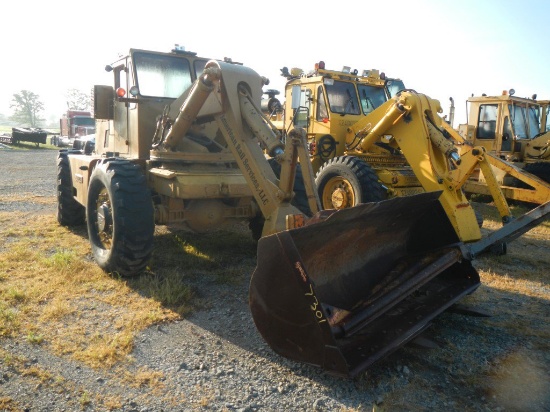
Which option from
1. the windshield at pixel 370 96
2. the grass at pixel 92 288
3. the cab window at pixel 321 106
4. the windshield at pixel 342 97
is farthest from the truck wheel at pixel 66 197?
the windshield at pixel 370 96

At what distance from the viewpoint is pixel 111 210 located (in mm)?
5090

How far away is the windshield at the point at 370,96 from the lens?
8.91 m

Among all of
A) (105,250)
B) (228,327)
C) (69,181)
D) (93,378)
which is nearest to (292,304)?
(228,327)

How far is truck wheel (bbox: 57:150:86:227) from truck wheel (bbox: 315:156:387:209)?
387 centimetres

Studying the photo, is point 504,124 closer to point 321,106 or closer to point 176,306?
point 321,106

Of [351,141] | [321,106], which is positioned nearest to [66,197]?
[321,106]

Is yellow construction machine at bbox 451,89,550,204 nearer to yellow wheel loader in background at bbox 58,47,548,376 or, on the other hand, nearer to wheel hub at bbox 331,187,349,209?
wheel hub at bbox 331,187,349,209

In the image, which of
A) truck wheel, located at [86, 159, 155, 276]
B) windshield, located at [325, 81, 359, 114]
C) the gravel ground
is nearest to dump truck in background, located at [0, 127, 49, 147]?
windshield, located at [325, 81, 359, 114]

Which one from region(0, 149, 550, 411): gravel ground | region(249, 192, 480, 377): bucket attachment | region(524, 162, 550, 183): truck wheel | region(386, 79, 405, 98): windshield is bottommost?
region(0, 149, 550, 411): gravel ground

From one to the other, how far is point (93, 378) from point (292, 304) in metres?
1.43

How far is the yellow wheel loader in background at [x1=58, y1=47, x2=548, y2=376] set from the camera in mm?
3143

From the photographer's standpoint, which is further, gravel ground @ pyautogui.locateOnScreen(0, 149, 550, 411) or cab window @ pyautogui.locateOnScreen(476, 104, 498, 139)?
cab window @ pyautogui.locateOnScreen(476, 104, 498, 139)

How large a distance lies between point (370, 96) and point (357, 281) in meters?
5.87

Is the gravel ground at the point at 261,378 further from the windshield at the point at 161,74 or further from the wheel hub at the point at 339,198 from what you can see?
the wheel hub at the point at 339,198
